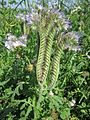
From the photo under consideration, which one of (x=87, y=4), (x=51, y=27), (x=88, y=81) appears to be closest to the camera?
(x=51, y=27)

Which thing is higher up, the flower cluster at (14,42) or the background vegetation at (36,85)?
the flower cluster at (14,42)

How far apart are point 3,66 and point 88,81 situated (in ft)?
2.26

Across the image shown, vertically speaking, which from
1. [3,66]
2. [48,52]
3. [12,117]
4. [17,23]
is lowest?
[12,117]

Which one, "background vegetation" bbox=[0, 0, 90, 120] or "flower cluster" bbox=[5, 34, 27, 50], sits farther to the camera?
"flower cluster" bbox=[5, 34, 27, 50]

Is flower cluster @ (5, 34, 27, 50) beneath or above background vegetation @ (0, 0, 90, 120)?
above

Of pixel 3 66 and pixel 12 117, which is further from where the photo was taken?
pixel 3 66

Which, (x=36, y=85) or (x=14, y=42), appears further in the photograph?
(x=14, y=42)

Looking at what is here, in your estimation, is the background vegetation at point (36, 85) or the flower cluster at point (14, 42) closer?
the background vegetation at point (36, 85)

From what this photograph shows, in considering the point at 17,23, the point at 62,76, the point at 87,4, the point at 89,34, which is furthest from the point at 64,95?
the point at 87,4

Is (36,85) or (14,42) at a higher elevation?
(14,42)

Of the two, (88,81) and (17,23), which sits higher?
(17,23)

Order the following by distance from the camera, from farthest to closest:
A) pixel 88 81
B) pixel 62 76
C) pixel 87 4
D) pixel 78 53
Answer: pixel 87 4
pixel 78 53
pixel 88 81
pixel 62 76

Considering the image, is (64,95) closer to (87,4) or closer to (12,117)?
(12,117)

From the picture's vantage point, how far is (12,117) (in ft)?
8.12
